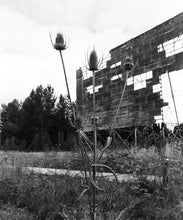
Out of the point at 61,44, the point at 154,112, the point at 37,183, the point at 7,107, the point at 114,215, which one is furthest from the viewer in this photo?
the point at 7,107

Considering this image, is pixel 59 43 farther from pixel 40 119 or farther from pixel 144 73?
pixel 40 119

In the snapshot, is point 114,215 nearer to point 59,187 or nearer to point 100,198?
point 100,198

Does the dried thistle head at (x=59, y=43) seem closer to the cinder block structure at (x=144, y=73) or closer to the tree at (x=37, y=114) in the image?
the cinder block structure at (x=144, y=73)

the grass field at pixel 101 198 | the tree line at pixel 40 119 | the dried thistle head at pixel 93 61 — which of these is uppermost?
the tree line at pixel 40 119

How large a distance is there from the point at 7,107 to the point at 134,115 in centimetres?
2862

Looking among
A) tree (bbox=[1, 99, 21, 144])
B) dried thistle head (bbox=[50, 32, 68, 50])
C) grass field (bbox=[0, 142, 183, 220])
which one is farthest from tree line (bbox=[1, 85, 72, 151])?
dried thistle head (bbox=[50, 32, 68, 50])

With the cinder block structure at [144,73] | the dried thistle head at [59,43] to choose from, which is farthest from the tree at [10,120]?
the dried thistle head at [59,43]

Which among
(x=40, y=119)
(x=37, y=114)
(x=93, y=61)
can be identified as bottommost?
(x=93, y=61)

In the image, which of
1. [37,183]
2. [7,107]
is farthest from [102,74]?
[7,107]

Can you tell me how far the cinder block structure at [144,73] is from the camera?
50.5 ft

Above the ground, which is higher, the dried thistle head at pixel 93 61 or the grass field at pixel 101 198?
the dried thistle head at pixel 93 61

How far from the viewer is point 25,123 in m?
32.5

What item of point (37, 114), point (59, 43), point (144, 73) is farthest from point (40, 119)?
point (59, 43)

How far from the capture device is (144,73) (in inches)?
663
